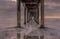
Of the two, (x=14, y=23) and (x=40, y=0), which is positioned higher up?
(x=40, y=0)

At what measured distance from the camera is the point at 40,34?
24.1 feet

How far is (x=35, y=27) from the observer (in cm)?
801

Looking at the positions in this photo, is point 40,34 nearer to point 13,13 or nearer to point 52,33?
point 52,33

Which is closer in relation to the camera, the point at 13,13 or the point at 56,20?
the point at 56,20

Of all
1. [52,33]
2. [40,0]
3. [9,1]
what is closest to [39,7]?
[40,0]

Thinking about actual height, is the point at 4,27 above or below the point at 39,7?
below

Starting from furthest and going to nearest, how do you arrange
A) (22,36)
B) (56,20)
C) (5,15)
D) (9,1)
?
(9,1), (5,15), (56,20), (22,36)

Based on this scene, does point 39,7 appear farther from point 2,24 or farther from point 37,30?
point 2,24

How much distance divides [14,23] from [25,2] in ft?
4.05

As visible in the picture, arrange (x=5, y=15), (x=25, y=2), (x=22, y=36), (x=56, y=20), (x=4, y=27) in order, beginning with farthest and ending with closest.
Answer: (x=5, y=15)
(x=56, y=20)
(x=4, y=27)
(x=25, y=2)
(x=22, y=36)

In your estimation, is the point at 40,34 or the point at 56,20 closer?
the point at 40,34

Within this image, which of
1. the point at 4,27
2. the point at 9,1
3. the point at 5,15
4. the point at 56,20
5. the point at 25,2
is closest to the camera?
the point at 25,2

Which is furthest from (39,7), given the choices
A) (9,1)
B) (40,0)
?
(9,1)

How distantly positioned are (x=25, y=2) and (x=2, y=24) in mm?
1377
